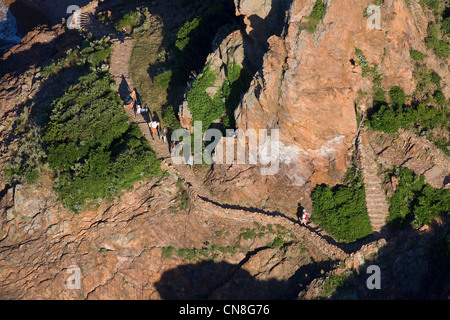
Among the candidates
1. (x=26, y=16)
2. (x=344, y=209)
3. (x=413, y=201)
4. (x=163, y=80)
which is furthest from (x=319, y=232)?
(x=26, y=16)

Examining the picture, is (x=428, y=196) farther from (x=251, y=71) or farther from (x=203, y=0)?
(x=203, y=0)

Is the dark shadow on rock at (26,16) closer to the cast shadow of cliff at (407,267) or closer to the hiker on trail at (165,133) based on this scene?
the hiker on trail at (165,133)

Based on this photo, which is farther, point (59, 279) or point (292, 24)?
point (59, 279)

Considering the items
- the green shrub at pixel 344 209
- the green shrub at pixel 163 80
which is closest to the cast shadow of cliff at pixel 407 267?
the green shrub at pixel 344 209

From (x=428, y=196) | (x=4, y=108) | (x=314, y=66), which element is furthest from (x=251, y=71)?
(x=4, y=108)

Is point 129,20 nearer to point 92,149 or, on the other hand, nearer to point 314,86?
point 92,149
